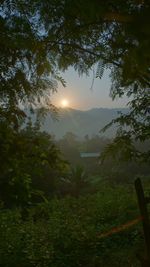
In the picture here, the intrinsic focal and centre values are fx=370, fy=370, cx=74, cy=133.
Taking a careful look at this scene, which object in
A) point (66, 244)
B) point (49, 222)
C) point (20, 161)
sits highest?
point (20, 161)

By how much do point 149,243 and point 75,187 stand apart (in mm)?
24069

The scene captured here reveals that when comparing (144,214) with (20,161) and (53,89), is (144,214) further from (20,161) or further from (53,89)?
(53,89)

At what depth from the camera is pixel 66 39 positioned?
484 centimetres

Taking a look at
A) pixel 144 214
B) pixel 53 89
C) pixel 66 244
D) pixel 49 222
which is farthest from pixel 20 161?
pixel 49 222

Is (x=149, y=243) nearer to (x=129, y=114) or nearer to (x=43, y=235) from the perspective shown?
(x=129, y=114)

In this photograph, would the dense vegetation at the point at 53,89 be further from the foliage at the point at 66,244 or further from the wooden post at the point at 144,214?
the wooden post at the point at 144,214

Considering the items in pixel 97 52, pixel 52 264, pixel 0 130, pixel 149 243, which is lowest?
pixel 52 264

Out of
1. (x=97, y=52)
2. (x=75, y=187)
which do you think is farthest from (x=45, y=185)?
(x=97, y=52)

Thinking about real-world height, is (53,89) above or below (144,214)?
above

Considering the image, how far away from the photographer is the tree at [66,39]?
304 cm

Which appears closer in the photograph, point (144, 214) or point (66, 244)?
point (144, 214)

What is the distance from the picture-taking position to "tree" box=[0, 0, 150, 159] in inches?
120

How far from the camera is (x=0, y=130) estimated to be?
14.7 ft

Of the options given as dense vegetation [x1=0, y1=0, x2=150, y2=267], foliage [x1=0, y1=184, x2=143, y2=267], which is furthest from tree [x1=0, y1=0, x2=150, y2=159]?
foliage [x1=0, y1=184, x2=143, y2=267]
